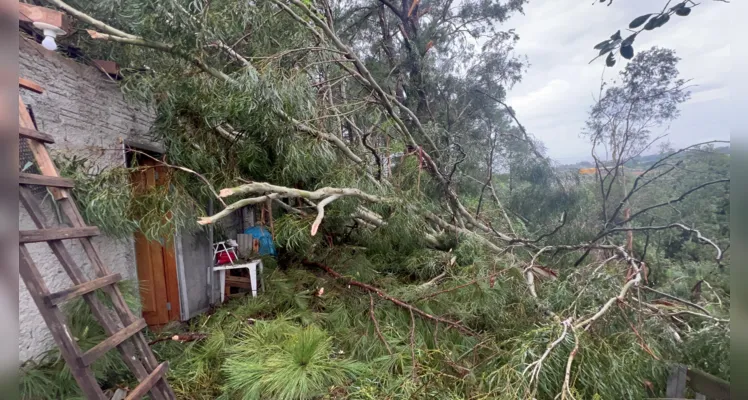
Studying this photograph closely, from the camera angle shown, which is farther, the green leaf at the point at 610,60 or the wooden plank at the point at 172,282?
the wooden plank at the point at 172,282

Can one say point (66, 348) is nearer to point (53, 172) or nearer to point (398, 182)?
point (53, 172)

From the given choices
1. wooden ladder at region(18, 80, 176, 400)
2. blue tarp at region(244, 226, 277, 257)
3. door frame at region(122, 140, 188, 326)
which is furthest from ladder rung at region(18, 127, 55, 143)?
blue tarp at region(244, 226, 277, 257)

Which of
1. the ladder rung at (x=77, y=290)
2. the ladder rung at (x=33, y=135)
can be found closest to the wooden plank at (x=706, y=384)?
the ladder rung at (x=77, y=290)

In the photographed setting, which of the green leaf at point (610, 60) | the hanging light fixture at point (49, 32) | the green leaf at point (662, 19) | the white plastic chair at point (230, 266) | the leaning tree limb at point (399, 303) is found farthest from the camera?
the white plastic chair at point (230, 266)

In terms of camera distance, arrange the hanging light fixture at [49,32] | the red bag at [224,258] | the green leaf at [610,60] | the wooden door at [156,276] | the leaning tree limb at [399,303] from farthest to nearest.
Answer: the red bag at [224,258] < the wooden door at [156,276] < the leaning tree limb at [399,303] < the hanging light fixture at [49,32] < the green leaf at [610,60]

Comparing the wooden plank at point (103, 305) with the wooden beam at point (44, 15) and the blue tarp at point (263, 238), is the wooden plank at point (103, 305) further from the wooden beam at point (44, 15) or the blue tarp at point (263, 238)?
the blue tarp at point (263, 238)

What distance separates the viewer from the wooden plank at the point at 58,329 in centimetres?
129

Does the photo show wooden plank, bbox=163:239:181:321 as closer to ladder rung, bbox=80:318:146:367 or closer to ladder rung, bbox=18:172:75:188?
ladder rung, bbox=80:318:146:367

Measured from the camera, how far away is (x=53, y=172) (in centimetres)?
158

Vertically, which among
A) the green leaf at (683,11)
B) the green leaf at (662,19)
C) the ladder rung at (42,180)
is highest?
the green leaf at (662,19)

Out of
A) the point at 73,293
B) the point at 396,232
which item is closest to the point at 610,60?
the point at 396,232

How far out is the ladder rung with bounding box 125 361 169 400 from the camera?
1570mm

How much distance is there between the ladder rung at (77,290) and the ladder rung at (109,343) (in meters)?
0.24

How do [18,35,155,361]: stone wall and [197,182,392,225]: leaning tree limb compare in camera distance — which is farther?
[197,182,392,225]: leaning tree limb
